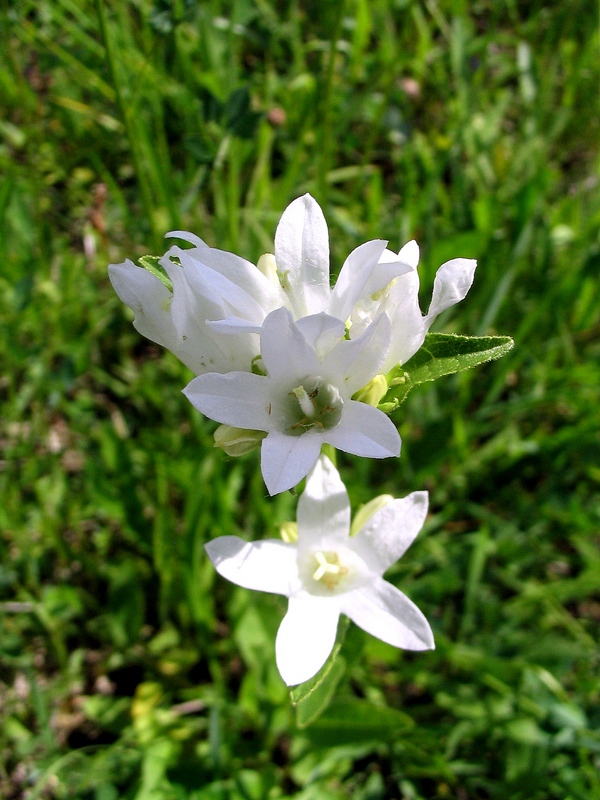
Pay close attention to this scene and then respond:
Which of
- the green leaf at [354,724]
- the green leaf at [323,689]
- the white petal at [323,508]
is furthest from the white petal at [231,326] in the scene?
the green leaf at [354,724]

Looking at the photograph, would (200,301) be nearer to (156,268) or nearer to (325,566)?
(156,268)

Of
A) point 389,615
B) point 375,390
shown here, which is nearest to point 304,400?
point 375,390

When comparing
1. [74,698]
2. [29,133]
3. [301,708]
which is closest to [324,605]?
[301,708]

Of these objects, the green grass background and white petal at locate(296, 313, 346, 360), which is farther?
the green grass background

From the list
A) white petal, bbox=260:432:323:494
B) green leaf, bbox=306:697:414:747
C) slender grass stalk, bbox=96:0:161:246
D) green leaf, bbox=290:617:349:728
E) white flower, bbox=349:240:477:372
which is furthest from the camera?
green leaf, bbox=306:697:414:747

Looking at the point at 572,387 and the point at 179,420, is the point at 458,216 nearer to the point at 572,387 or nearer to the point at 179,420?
the point at 572,387

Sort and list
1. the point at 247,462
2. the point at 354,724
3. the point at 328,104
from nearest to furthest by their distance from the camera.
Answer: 1. the point at 354,724
2. the point at 328,104
3. the point at 247,462

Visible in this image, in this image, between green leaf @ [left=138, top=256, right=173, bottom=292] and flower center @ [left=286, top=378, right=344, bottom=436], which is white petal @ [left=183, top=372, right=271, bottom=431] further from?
green leaf @ [left=138, top=256, right=173, bottom=292]

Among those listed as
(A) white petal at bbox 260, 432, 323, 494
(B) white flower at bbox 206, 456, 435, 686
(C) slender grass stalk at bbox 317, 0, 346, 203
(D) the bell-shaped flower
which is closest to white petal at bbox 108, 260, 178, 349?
(D) the bell-shaped flower
